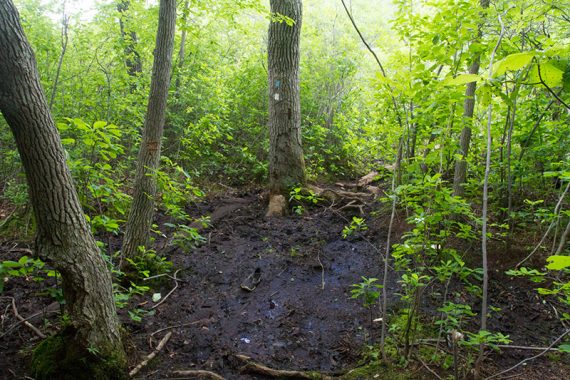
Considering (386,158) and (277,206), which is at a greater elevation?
(386,158)

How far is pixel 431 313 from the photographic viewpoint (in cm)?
359

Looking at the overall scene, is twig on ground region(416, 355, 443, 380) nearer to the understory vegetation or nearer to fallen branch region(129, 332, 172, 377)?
the understory vegetation

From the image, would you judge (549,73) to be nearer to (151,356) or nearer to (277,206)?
(151,356)

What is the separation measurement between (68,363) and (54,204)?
1153mm

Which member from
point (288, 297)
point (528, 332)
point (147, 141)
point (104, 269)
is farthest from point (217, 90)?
point (528, 332)

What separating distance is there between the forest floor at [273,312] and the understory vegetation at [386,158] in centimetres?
9

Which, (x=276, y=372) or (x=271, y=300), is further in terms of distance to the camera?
(x=271, y=300)

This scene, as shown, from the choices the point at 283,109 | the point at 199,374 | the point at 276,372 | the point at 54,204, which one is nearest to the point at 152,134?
the point at 54,204

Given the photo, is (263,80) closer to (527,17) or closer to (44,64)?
(44,64)

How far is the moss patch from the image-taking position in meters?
2.61

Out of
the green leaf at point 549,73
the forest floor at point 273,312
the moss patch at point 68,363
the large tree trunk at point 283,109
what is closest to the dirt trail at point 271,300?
the forest floor at point 273,312

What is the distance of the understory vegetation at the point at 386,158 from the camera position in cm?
278

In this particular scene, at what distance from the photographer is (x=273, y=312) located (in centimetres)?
398

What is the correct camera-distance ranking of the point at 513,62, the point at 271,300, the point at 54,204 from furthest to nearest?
the point at 271,300 → the point at 54,204 → the point at 513,62
